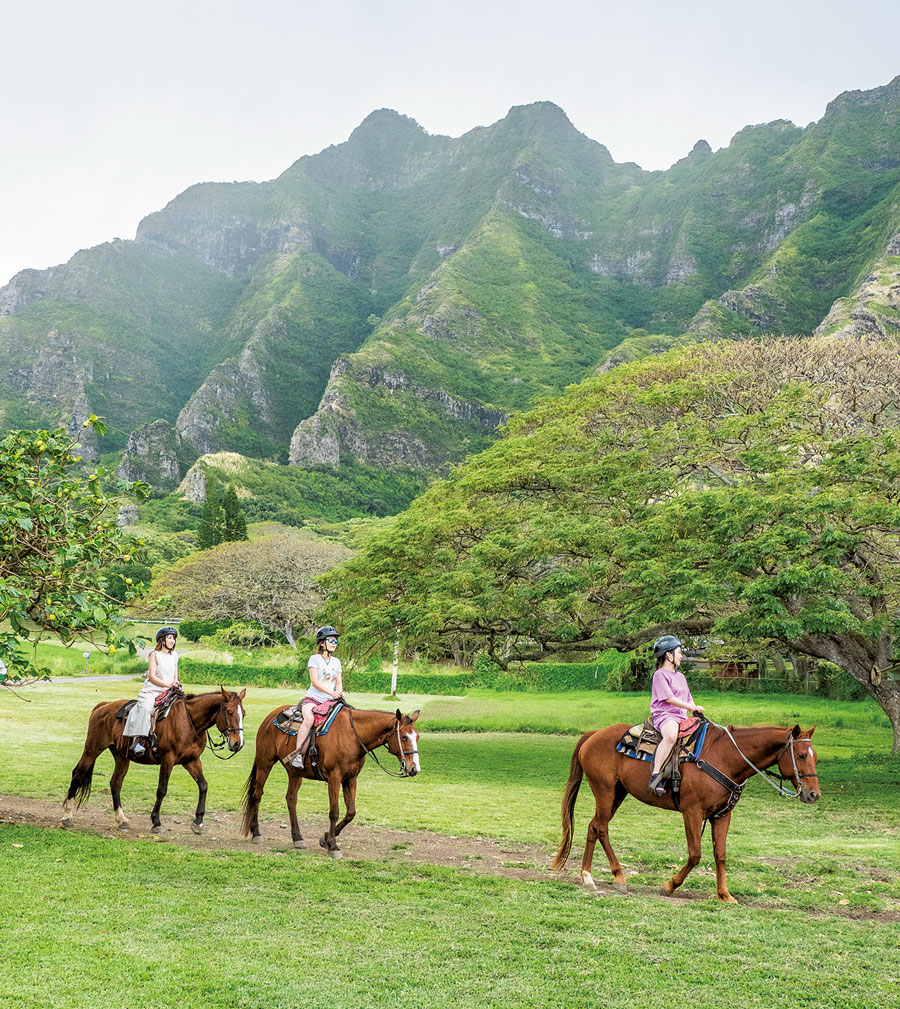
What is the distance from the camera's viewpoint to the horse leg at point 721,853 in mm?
6504

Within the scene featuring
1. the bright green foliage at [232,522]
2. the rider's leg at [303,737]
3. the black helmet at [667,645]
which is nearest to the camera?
the black helmet at [667,645]

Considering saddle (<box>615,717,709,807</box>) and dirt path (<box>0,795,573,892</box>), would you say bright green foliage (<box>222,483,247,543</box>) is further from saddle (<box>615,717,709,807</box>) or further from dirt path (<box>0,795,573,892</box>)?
saddle (<box>615,717,709,807</box>)

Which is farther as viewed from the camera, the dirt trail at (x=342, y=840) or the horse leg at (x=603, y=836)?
the dirt trail at (x=342, y=840)

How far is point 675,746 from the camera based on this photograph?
6.73m

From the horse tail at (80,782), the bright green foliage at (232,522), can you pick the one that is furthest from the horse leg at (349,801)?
the bright green foliage at (232,522)

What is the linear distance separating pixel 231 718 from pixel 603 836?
411cm

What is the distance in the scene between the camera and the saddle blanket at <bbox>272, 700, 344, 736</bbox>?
790cm

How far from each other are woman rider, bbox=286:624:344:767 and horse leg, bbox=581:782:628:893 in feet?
9.04

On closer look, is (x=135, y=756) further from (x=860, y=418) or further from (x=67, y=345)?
(x=67, y=345)

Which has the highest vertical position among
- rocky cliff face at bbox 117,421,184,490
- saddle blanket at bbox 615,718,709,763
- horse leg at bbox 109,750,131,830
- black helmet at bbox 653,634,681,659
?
rocky cliff face at bbox 117,421,184,490

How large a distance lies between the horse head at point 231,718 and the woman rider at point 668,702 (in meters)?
4.38

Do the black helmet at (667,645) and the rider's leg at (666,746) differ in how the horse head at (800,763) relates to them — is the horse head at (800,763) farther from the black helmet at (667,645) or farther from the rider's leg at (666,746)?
the black helmet at (667,645)

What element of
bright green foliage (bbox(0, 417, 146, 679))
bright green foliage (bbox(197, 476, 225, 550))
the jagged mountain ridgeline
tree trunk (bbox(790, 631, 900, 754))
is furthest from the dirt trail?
the jagged mountain ridgeline

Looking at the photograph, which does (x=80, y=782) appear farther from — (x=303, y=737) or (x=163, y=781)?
(x=303, y=737)
